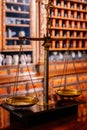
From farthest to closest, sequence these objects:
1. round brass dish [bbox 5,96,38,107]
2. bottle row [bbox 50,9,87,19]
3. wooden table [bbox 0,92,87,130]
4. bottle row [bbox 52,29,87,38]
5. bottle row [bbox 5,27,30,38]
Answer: bottle row [bbox 52,29,87,38] < bottle row [bbox 50,9,87,19] < bottle row [bbox 5,27,30,38] < round brass dish [bbox 5,96,38,107] < wooden table [bbox 0,92,87,130]

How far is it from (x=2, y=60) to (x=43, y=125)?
234cm

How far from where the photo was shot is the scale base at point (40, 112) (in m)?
1.25

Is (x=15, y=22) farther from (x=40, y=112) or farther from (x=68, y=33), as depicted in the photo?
(x=40, y=112)

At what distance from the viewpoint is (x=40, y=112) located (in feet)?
4.23

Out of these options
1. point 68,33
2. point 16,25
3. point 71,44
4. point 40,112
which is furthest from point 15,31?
point 40,112

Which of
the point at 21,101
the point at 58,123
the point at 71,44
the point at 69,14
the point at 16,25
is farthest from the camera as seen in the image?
the point at 71,44

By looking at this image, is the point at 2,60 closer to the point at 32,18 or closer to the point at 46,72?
the point at 32,18

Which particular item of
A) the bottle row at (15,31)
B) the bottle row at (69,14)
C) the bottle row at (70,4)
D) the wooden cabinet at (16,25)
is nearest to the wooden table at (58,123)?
the wooden cabinet at (16,25)

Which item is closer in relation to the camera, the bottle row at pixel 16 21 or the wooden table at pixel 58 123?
the wooden table at pixel 58 123

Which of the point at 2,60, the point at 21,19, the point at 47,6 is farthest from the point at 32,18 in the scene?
the point at 47,6

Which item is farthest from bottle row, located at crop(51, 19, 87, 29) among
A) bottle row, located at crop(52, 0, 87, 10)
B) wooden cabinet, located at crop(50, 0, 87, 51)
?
bottle row, located at crop(52, 0, 87, 10)

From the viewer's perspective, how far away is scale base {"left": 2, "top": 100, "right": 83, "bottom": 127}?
1248 millimetres

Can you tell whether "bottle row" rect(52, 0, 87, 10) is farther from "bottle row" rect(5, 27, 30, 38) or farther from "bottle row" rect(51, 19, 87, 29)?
"bottle row" rect(5, 27, 30, 38)

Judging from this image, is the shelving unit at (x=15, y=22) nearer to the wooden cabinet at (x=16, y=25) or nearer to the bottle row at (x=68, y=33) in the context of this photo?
the wooden cabinet at (x=16, y=25)
